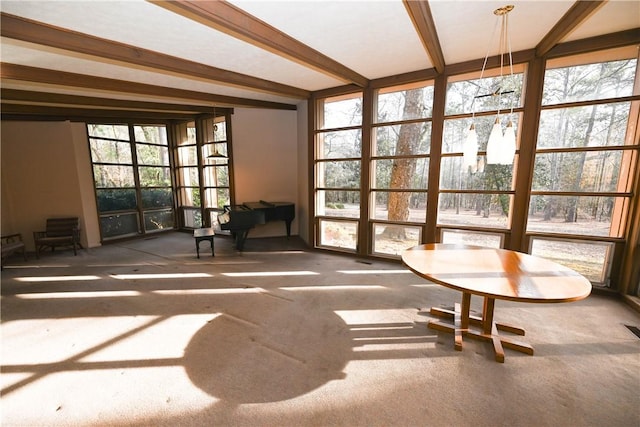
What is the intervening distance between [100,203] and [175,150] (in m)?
2.18

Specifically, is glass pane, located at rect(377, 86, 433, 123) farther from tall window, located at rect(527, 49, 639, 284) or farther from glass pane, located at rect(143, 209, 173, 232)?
glass pane, located at rect(143, 209, 173, 232)

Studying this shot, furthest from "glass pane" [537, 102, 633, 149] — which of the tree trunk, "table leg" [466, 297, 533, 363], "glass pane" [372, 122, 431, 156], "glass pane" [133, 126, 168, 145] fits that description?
"glass pane" [133, 126, 168, 145]

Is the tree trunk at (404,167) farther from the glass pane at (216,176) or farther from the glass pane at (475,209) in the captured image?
Result: the glass pane at (216,176)

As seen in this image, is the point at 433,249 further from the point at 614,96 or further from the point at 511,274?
the point at 614,96

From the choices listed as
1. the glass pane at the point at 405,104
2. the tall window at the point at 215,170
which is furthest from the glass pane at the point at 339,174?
the tall window at the point at 215,170

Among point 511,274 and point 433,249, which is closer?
point 511,274

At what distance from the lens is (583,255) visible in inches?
136

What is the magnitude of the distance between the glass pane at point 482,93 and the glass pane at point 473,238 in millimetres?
1864

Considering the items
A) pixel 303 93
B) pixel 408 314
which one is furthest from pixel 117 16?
pixel 408 314

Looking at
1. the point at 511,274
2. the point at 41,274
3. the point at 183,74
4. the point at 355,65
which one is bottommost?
the point at 41,274

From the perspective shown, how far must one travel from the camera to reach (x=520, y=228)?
3.69 metres

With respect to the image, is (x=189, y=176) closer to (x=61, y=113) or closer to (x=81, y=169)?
(x=81, y=169)

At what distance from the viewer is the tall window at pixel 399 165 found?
4270mm

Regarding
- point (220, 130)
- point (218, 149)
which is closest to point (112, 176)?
point (218, 149)
